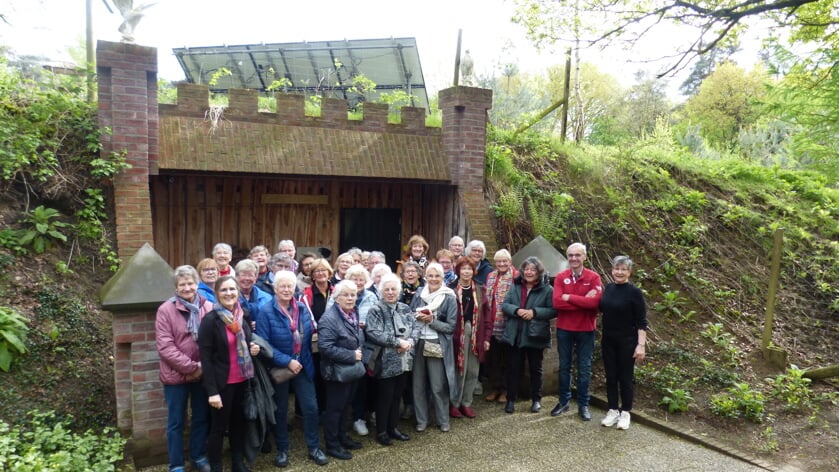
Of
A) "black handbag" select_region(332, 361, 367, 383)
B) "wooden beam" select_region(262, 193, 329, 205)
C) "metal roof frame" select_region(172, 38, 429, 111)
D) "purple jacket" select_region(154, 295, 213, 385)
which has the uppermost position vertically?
"metal roof frame" select_region(172, 38, 429, 111)

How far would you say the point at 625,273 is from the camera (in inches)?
210

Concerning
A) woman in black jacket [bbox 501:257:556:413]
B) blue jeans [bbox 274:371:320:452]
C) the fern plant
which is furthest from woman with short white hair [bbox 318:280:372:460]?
the fern plant

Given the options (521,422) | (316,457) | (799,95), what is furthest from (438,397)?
(799,95)

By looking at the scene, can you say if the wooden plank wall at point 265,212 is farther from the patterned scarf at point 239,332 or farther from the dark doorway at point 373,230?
the patterned scarf at point 239,332

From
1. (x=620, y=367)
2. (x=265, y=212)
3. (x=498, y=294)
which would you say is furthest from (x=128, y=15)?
(x=620, y=367)

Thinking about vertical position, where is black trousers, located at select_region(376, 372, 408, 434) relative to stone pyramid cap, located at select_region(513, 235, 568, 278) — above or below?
below

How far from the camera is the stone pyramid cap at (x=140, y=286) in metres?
4.19

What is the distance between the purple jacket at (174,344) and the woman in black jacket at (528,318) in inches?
126

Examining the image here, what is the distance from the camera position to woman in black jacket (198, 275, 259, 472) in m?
3.92

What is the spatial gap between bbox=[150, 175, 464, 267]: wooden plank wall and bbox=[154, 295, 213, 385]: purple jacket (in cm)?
352

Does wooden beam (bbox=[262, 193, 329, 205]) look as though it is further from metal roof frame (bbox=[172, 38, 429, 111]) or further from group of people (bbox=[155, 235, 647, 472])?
metal roof frame (bbox=[172, 38, 429, 111])

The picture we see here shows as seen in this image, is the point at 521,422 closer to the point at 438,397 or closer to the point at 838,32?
the point at 438,397

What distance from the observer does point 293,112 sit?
7.48 metres

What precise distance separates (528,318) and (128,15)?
571 centimetres
